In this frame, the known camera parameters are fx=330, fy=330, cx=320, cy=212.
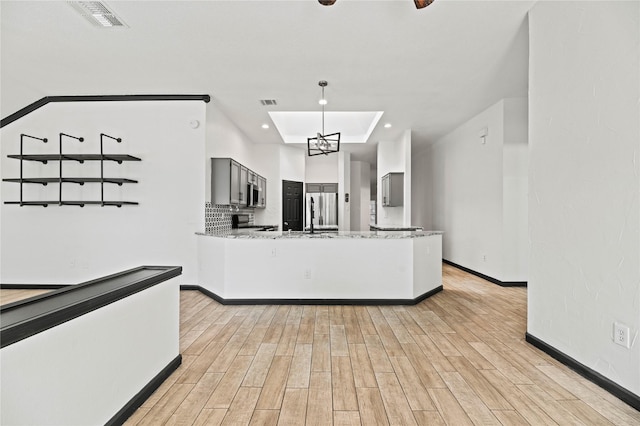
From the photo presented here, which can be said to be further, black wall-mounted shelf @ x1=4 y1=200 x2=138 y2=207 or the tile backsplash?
the tile backsplash

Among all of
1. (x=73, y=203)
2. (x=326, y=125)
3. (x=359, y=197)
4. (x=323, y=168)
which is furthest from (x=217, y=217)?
(x=359, y=197)

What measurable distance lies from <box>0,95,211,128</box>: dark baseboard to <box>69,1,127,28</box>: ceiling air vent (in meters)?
1.73

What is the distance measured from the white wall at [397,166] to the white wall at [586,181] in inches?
152

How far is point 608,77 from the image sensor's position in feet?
7.13

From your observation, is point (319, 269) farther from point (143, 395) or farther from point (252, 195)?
point (252, 195)

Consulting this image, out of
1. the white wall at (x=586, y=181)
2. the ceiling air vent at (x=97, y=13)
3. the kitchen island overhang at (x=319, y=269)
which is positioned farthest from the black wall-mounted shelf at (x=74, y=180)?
the white wall at (x=586, y=181)

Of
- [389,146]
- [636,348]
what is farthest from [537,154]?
[389,146]

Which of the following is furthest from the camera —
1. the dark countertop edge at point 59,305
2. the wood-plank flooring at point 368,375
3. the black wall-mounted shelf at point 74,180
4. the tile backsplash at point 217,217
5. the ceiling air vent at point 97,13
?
the tile backsplash at point 217,217

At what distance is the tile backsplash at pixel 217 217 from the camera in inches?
198

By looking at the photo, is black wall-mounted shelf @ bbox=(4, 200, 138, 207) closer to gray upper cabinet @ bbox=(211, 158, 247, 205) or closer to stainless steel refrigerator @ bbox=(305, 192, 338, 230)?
gray upper cabinet @ bbox=(211, 158, 247, 205)

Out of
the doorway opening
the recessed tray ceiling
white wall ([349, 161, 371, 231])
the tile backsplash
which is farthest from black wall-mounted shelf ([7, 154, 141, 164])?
white wall ([349, 161, 371, 231])

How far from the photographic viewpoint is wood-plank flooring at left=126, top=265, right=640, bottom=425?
74.2 inches

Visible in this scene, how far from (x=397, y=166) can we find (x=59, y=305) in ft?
22.4

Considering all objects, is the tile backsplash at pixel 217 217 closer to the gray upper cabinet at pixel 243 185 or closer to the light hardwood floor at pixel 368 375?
the gray upper cabinet at pixel 243 185
